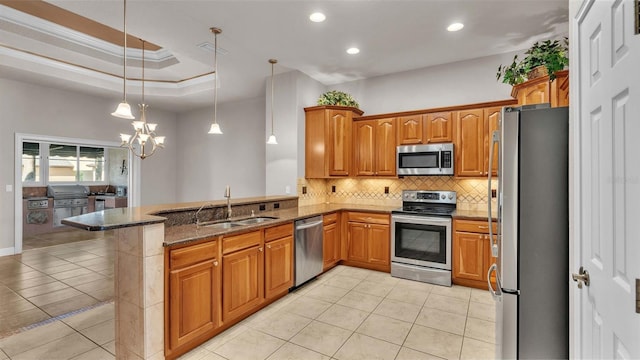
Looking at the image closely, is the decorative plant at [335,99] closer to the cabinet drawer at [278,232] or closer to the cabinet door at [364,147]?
the cabinet door at [364,147]

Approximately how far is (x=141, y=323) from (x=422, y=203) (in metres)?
3.67

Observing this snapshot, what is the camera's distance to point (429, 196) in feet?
14.4

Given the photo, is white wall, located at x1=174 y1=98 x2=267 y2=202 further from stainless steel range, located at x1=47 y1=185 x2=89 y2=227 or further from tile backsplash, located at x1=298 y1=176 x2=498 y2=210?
stainless steel range, located at x1=47 y1=185 x2=89 y2=227

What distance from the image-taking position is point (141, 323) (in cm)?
207

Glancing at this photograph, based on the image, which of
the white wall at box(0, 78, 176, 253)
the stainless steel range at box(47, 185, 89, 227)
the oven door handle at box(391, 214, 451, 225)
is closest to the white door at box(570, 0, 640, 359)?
the oven door handle at box(391, 214, 451, 225)

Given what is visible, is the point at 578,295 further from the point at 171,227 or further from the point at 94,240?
the point at 94,240

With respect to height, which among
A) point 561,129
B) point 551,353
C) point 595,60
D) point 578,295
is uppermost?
point 595,60

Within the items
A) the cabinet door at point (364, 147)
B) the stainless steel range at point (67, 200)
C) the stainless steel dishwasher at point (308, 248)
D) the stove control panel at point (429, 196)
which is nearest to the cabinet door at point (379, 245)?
the stove control panel at point (429, 196)

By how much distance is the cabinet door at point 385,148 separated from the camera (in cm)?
446

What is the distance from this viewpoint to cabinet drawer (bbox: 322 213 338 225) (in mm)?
4113

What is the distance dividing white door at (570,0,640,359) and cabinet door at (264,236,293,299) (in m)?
2.42

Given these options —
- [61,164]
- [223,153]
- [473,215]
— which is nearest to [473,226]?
[473,215]

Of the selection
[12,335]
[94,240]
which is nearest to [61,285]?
[12,335]

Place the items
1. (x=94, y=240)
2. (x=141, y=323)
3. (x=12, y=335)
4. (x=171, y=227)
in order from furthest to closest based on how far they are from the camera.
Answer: (x=94, y=240), (x=171, y=227), (x=12, y=335), (x=141, y=323)
